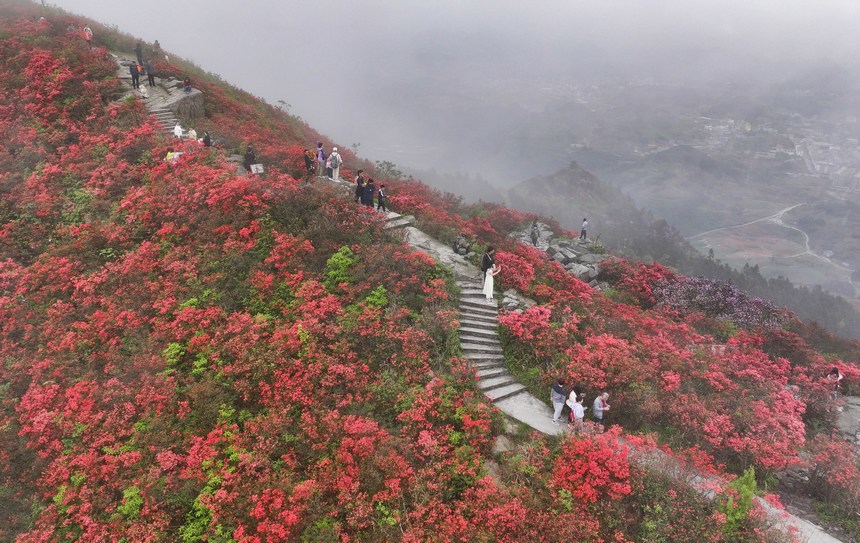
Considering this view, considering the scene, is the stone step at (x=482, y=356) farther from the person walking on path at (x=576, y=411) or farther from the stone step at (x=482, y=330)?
the person walking on path at (x=576, y=411)

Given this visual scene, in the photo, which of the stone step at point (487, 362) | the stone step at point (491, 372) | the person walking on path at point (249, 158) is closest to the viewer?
the stone step at point (491, 372)

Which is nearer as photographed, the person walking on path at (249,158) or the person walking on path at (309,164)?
the person walking on path at (249,158)

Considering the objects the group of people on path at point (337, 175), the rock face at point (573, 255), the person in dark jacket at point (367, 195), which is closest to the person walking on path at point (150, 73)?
the group of people on path at point (337, 175)

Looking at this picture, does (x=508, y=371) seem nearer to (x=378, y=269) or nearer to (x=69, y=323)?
(x=378, y=269)

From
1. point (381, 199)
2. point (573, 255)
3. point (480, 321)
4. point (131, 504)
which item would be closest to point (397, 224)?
point (381, 199)

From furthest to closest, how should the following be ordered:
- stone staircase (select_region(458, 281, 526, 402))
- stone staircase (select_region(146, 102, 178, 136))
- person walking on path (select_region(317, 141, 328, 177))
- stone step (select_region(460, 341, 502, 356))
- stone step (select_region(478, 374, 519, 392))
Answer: stone staircase (select_region(146, 102, 178, 136)) < person walking on path (select_region(317, 141, 328, 177)) < stone step (select_region(460, 341, 502, 356)) < stone staircase (select_region(458, 281, 526, 402)) < stone step (select_region(478, 374, 519, 392))

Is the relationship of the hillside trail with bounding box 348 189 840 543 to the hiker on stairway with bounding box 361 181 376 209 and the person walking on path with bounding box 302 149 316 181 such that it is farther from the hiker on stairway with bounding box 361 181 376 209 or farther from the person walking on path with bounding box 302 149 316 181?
the person walking on path with bounding box 302 149 316 181

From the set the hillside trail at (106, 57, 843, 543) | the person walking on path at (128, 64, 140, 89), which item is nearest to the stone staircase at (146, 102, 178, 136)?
the person walking on path at (128, 64, 140, 89)

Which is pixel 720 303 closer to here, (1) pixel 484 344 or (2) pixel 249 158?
(1) pixel 484 344
